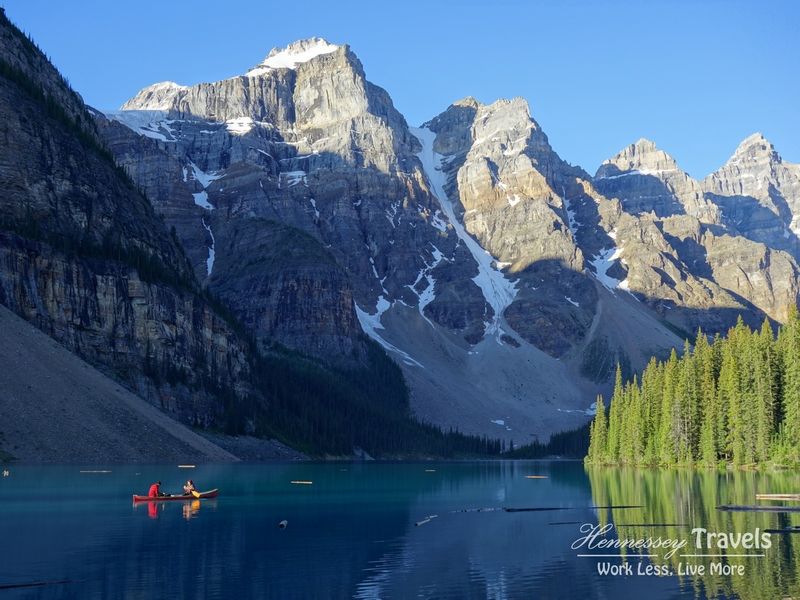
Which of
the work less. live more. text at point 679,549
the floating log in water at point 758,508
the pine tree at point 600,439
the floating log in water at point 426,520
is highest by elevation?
the pine tree at point 600,439

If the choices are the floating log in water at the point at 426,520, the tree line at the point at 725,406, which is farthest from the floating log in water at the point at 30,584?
the tree line at the point at 725,406

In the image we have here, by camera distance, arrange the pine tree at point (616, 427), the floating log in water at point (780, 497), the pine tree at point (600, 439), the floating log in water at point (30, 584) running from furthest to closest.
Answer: the pine tree at point (600, 439) → the pine tree at point (616, 427) → the floating log in water at point (780, 497) → the floating log in water at point (30, 584)

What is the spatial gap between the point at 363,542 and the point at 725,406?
7134 centimetres

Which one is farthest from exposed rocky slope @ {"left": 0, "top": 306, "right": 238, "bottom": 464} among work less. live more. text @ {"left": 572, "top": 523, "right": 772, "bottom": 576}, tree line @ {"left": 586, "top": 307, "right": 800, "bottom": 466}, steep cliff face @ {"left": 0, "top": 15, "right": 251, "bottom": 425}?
work less. live more. text @ {"left": 572, "top": 523, "right": 772, "bottom": 576}

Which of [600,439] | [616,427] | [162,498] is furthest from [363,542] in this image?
[600,439]

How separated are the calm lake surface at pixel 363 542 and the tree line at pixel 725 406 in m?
10.7

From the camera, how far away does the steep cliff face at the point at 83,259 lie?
161250 mm

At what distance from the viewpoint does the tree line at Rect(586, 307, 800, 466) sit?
103812 mm

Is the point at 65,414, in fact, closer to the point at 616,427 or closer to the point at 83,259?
the point at 83,259

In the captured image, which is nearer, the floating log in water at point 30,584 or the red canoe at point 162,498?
the floating log in water at point 30,584

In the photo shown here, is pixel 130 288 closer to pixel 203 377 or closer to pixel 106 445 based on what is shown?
pixel 203 377

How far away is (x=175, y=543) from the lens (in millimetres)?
54250

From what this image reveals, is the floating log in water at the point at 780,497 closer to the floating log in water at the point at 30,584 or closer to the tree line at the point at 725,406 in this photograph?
the tree line at the point at 725,406

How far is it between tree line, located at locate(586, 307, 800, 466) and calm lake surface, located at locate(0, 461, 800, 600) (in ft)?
35.1
